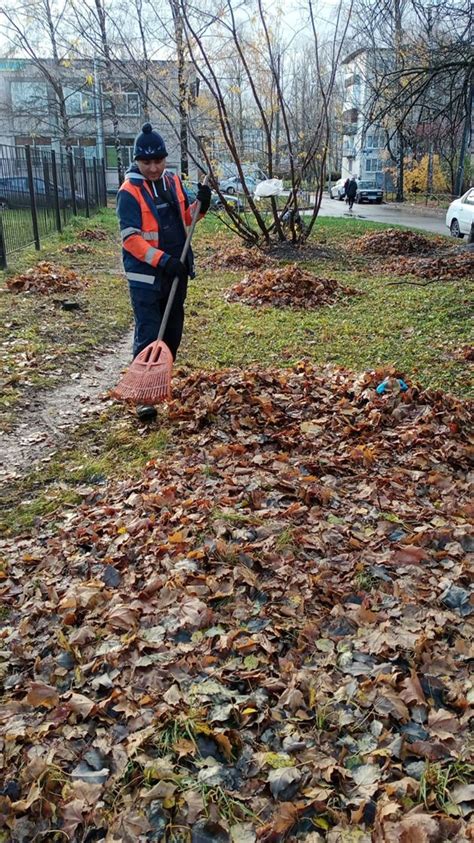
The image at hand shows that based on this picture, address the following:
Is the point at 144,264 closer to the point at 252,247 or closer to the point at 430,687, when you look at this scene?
the point at 430,687

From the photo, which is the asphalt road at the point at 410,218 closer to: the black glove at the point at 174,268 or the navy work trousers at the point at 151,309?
the navy work trousers at the point at 151,309

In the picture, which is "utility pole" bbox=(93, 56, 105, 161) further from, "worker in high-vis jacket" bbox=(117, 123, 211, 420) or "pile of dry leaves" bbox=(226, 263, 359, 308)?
"worker in high-vis jacket" bbox=(117, 123, 211, 420)

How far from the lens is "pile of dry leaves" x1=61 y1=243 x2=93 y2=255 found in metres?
14.9

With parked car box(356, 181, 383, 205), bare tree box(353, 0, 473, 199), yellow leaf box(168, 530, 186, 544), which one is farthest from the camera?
parked car box(356, 181, 383, 205)

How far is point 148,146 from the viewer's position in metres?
4.98

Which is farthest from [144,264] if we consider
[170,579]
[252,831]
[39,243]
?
[39,243]

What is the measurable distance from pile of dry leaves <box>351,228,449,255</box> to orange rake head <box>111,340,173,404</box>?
11.6 metres

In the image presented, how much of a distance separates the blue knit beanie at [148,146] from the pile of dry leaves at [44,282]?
5.73 m

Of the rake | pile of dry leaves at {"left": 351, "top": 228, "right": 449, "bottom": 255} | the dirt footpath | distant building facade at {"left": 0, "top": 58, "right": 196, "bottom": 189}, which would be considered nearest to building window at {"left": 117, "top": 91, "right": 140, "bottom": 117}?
distant building facade at {"left": 0, "top": 58, "right": 196, "bottom": 189}

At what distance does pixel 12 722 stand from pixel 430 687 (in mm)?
1614

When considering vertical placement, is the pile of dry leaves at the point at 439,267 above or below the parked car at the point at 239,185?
below

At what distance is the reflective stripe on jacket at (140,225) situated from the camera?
5.11m

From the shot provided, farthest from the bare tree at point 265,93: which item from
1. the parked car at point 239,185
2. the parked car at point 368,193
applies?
the parked car at point 368,193

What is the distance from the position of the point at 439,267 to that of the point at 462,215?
786cm
